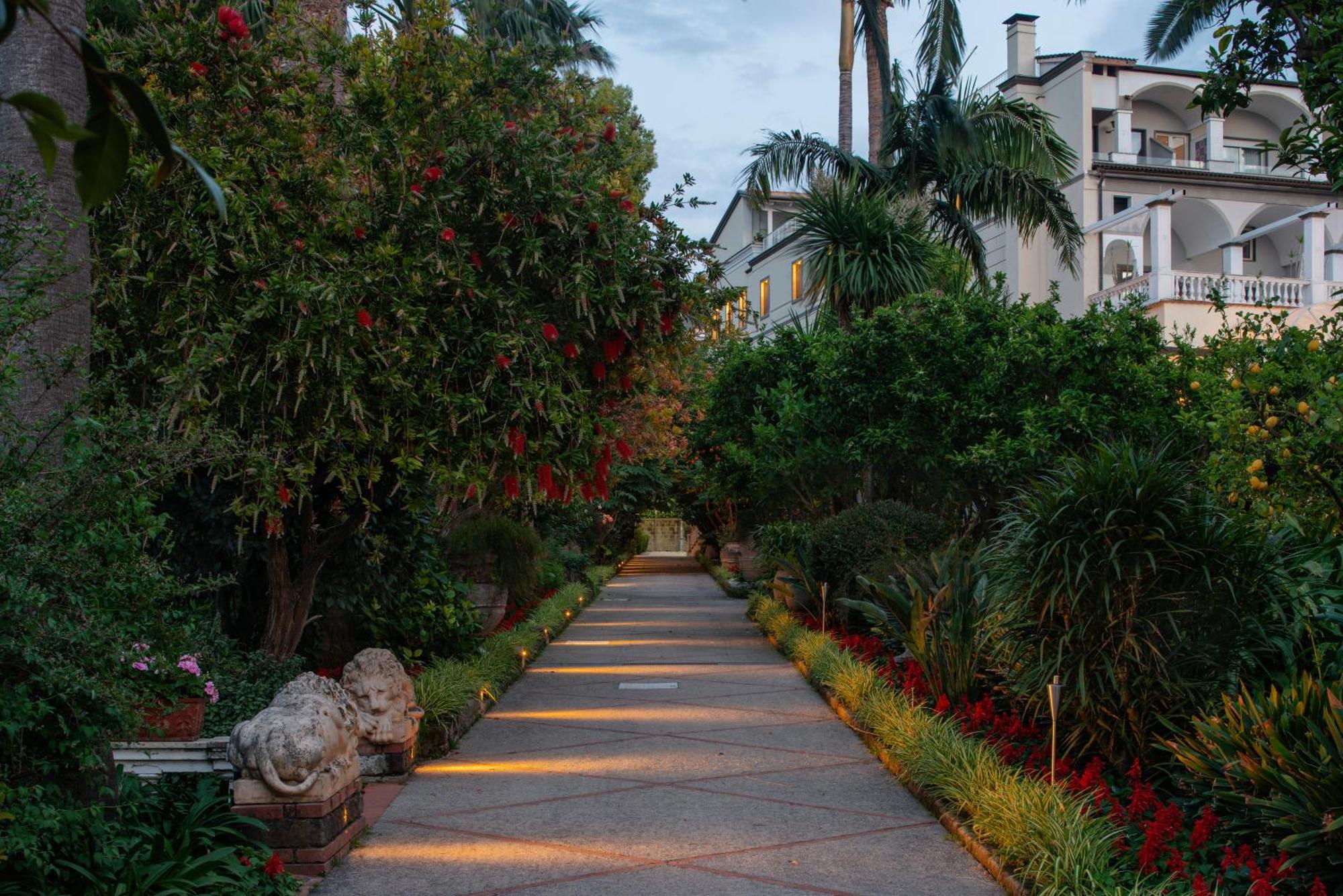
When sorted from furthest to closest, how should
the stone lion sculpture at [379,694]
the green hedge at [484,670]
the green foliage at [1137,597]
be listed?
1. the green hedge at [484,670]
2. the stone lion sculpture at [379,694]
3. the green foliage at [1137,597]

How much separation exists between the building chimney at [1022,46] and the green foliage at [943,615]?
2311cm

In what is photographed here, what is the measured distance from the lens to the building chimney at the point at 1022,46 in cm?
3212

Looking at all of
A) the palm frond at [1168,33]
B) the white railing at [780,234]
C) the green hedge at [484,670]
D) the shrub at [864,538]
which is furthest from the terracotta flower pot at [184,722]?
the white railing at [780,234]

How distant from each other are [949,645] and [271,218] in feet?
19.8

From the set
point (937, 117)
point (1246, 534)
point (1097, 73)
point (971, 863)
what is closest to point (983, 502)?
point (937, 117)

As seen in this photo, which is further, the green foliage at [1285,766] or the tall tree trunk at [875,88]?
the tall tree trunk at [875,88]

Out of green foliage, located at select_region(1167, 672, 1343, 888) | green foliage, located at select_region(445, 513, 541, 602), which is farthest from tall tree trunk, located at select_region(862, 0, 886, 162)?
green foliage, located at select_region(1167, 672, 1343, 888)

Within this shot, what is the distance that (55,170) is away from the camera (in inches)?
228

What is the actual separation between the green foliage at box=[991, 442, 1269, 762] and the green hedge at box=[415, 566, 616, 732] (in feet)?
16.2

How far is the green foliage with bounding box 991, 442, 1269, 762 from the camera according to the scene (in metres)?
7.22

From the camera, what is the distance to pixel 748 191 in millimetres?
20844

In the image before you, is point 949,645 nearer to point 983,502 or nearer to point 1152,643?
point 1152,643

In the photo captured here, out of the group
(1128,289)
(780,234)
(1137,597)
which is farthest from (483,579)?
(780,234)

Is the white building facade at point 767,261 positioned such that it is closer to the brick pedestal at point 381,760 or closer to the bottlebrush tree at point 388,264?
the bottlebrush tree at point 388,264
